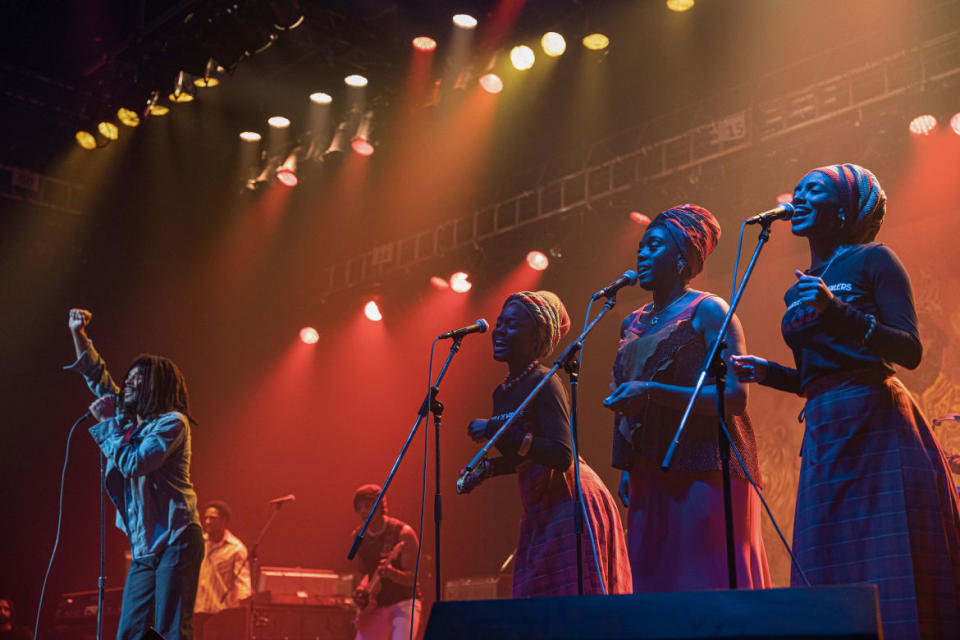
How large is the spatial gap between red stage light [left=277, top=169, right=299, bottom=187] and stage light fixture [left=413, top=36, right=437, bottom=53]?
93.9 inches

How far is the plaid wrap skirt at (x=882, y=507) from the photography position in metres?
2.90

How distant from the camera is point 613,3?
875 cm

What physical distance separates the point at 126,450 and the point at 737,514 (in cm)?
324

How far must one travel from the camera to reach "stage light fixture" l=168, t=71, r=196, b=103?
953cm

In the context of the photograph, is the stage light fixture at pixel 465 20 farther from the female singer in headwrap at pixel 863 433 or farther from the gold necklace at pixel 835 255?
the gold necklace at pixel 835 255

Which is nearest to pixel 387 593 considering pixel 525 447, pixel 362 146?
pixel 525 447

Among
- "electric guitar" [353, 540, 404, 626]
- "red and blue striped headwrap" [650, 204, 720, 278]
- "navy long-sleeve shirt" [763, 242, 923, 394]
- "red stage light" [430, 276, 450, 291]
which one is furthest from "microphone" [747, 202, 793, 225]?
"red stage light" [430, 276, 450, 291]

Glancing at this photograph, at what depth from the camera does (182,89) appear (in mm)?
9578

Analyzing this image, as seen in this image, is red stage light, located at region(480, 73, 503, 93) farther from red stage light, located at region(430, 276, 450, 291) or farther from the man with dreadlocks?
the man with dreadlocks

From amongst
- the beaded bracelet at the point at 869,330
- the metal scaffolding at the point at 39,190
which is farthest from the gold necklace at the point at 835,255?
the metal scaffolding at the point at 39,190

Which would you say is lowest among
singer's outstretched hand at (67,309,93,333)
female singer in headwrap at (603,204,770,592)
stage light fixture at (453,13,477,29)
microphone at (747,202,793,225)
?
female singer in headwrap at (603,204,770,592)

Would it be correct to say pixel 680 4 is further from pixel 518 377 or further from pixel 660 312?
pixel 660 312

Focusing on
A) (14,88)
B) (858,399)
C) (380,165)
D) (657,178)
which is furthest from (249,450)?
(858,399)

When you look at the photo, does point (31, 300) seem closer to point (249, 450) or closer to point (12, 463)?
point (12, 463)
